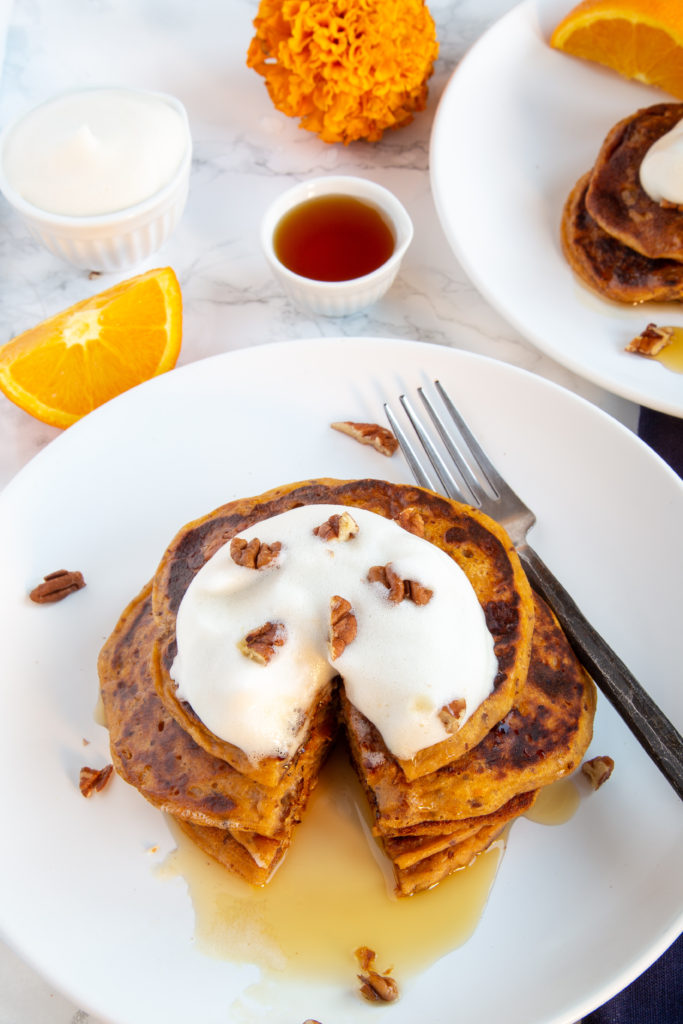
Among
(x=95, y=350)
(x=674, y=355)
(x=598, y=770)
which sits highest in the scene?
(x=674, y=355)

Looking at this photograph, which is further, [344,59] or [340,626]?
[344,59]

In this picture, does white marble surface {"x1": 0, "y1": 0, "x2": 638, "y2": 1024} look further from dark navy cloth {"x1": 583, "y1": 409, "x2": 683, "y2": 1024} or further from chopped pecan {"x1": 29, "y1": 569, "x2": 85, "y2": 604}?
dark navy cloth {"x1": 583, "y1": 409, "x2": 683, "y2": 1024}

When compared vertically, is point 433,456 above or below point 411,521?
below

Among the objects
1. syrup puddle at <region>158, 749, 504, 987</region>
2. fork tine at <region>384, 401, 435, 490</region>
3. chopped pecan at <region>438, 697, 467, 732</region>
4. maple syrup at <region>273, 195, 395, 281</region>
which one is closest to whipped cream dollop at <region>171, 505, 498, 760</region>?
chopped pecan at <region>438, 697, 467, 732</region>

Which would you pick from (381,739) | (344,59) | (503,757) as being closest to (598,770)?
(503,757)

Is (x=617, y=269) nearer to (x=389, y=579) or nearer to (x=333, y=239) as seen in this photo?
(x=333, y=239)

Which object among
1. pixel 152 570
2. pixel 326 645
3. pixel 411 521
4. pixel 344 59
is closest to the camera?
pixel 326 645
